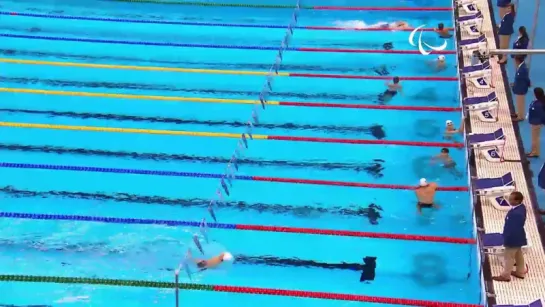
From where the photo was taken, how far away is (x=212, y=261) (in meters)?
7.48

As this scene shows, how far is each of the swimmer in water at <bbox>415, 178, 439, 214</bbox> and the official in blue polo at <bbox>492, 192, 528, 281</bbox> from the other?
163cm

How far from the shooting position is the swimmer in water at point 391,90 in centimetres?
1040

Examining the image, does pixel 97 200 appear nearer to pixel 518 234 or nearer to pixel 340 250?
pixel 340 250

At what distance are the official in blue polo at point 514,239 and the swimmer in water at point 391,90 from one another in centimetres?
424

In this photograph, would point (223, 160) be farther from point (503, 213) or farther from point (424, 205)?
point (503, 213)

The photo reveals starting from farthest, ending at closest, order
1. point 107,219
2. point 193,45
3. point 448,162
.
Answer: point 193,45 → point 448,162 → point 107,219

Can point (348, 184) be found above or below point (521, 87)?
below

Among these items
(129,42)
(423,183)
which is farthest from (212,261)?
(129,42)

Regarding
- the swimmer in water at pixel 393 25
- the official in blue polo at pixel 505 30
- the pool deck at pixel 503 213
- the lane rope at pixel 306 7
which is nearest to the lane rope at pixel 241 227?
the pool deck at pixel 503 213

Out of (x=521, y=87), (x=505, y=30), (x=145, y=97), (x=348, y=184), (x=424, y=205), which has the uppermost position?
(x=505, y=30)

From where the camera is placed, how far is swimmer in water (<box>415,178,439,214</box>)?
805cm

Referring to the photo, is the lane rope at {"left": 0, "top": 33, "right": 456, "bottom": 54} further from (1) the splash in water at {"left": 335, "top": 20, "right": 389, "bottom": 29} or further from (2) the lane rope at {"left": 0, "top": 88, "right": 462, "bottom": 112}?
(2) the lane rope at {"left": 0, "top": 88, "right": 462, "bottom": 112}

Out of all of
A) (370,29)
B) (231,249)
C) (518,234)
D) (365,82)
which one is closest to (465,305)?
(518,234)

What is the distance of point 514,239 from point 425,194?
6.27 ft
